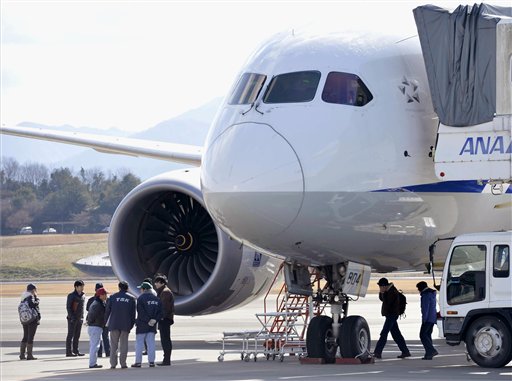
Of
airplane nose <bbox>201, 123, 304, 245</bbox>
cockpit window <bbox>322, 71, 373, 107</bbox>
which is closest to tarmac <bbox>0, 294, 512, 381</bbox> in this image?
airplane nose <bbox>201, 123, 304, 245</bbox>

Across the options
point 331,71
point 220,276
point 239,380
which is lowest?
point 239,380

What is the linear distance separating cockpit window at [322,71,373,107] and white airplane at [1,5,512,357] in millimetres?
14

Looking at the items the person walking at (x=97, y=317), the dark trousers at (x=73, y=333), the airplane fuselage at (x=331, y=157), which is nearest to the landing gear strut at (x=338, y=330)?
the airplane fuselage at (x=331, y=157)

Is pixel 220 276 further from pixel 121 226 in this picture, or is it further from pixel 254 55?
pixel 254 55

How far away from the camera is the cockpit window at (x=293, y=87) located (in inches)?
592

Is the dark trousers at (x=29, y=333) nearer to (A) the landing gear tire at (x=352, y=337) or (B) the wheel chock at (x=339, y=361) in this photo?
(B) the wheel chock at (x=339, y=361)

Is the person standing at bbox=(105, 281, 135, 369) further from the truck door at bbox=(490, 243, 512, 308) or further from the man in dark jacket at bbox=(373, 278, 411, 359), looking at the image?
the truck door at bbox=(490, 243, 512, 308)

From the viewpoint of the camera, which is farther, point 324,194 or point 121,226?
point 121,226

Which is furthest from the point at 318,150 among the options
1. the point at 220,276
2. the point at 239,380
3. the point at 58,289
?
the point at 58,289

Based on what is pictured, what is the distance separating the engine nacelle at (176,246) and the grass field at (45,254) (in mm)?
47888

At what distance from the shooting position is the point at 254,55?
52.6 ft

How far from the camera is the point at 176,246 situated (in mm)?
19375

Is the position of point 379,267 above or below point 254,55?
below

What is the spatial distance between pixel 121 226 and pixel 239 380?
19.3 ft
